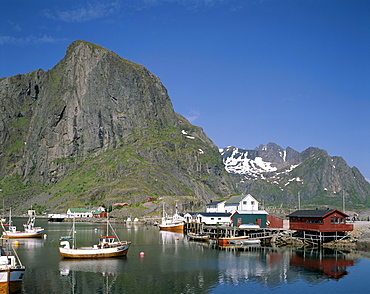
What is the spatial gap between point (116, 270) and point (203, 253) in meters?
25.0

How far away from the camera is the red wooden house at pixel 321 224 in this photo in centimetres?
9269

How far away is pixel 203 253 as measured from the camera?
82062 millimetres

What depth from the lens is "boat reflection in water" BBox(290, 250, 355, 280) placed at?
209ft

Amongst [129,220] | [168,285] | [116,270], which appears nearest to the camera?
[168,285]

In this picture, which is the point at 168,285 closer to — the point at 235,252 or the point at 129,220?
the point at 235,252

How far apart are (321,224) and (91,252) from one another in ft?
173

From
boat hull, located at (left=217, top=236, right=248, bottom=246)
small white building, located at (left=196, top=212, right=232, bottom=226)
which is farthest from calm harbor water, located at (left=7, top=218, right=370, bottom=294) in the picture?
small white building, located at (left=196, top=212, right=232, bottom=226)

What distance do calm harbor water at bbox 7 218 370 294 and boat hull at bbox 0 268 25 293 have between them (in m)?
4.44

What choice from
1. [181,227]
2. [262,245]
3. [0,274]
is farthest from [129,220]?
→ [0,274]

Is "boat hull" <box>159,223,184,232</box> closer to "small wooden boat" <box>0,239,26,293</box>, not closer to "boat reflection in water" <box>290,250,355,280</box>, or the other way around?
"boat reflection in water" <box>290,250,355,280</box>

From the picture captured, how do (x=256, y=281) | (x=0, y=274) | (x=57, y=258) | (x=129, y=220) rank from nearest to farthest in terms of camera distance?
(x=0, y=274) < (x=256, y=281) < (x=57, y=258) < (x=129, y=220)

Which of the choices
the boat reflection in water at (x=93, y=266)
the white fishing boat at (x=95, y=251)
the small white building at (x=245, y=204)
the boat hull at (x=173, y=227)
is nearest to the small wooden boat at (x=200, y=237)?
the small white building at (x=245, y=204)

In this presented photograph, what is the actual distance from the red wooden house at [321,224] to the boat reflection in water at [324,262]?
287 inches

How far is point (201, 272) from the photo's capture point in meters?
61.0
